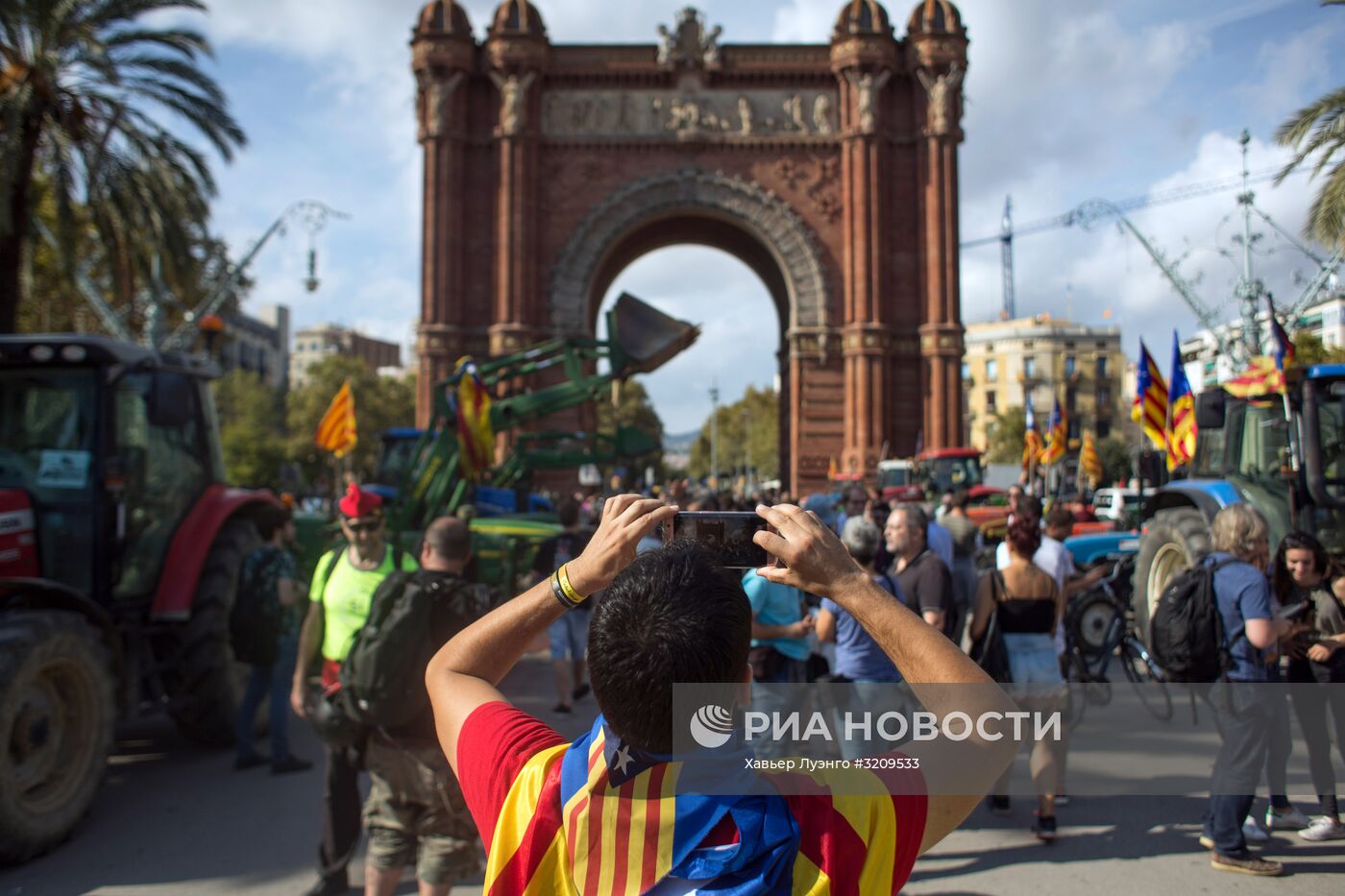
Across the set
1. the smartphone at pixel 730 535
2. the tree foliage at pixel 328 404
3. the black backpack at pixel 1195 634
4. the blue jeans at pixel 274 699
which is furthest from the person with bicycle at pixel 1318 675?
the tree foliage at pixel 328 404

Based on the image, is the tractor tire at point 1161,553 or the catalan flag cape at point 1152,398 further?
the catalan flag cape at point 1152,398

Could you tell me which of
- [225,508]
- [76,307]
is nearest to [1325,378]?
[225,508]

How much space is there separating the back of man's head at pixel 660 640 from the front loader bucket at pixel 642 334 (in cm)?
1156

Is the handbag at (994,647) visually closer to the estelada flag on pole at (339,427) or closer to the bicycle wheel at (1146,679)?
the bicycle wheel at (1146,679)

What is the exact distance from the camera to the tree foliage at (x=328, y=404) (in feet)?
180

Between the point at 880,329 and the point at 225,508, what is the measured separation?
2380 cm

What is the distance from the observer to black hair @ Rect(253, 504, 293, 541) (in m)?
7.94

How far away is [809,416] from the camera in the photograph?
29953mm

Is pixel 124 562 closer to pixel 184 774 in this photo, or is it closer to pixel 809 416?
pixel 184 774

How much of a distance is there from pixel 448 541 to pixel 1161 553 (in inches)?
278

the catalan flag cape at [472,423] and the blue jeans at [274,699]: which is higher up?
the catalan flag cape at [472,423]

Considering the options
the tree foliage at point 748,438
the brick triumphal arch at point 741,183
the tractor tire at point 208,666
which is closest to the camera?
the tractor tire at point 208,666

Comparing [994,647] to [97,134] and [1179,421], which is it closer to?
[1179,421]

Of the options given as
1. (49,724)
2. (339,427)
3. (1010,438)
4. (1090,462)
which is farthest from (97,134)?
(1010,438)
